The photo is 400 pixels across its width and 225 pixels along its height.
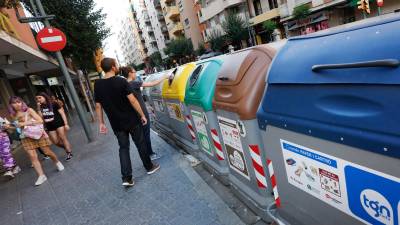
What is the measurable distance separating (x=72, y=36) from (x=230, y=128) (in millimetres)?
15095

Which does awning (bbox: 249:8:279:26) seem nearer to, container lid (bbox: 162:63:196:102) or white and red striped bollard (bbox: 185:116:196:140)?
container lid (bbox: 162:63:196:102)

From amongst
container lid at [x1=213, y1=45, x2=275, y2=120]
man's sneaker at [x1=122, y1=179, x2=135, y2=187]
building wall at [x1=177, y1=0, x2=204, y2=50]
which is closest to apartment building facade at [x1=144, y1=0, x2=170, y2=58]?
building wall at [x1=177, y1=0, x2=204, y2=50]

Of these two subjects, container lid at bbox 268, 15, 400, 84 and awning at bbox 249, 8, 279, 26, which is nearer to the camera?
container lid at bbox 268, 15, 400, 84

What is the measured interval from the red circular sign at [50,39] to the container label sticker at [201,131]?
5.39m

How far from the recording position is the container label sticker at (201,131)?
3875 mm

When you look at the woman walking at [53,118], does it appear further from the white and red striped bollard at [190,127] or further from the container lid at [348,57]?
the container lid at [348,57]

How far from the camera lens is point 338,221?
5.88ft

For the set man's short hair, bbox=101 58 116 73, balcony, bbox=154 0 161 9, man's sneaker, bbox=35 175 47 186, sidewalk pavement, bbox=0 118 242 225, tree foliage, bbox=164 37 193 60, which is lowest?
sidewalk pavement, bbox=0 118 242 225

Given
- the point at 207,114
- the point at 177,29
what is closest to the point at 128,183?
the point at 207,114

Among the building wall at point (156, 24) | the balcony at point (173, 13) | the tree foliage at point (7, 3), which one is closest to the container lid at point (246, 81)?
the tree foliage at point (7, 3)

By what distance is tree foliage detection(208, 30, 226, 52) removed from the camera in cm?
3280

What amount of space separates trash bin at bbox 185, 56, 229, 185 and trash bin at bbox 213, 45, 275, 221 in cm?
26

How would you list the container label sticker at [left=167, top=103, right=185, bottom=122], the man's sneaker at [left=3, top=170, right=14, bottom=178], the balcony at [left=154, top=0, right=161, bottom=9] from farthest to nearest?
the balcony at [left=154, top=0, right=161, bottom=9] → the man's sneaker at [left=3, top=170, right=14, bottom=178] → the container label sticker at [left=167, top=103, right=185, bottom=122]

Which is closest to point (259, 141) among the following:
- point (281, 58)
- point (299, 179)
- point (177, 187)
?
point (299, 179)
